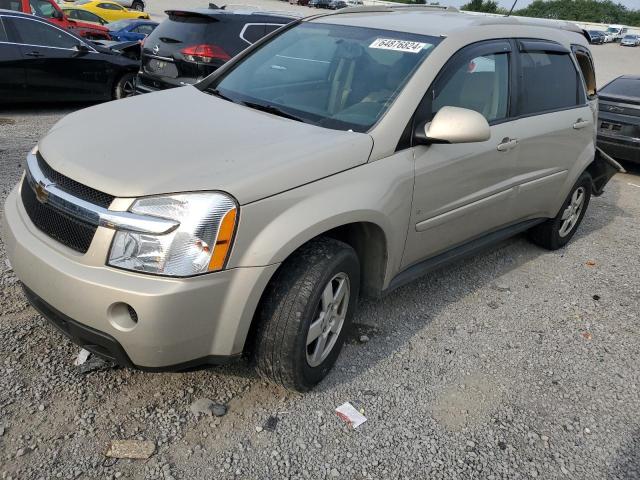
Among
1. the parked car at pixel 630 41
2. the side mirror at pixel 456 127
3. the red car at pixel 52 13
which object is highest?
the side mirror at pixel 456 127

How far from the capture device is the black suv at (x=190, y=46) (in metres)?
6.81

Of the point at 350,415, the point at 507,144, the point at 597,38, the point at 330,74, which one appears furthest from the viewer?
the point at 597,38

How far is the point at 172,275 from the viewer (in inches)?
87.6

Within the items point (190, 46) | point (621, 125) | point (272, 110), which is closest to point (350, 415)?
point (272, 110)

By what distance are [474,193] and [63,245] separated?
237 centimetres

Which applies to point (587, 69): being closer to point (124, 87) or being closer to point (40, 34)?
point (124, 87)

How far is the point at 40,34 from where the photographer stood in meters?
8.36

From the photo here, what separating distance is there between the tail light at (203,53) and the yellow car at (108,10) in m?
20.0

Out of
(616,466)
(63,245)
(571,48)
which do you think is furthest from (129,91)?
(616,466)

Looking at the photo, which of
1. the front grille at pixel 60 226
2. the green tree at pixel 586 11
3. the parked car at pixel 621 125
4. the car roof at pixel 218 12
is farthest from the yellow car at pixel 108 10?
the green tree at pixel 586 11

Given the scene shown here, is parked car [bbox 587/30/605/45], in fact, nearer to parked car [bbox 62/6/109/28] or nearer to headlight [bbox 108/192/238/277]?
parked car [bbox 62/6/109/28]

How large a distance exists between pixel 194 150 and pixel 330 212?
2.18 feet

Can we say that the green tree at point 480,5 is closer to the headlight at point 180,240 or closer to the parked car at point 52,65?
the parked car at point 52,65

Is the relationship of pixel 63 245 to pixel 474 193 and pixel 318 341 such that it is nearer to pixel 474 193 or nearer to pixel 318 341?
pixel 318 341
